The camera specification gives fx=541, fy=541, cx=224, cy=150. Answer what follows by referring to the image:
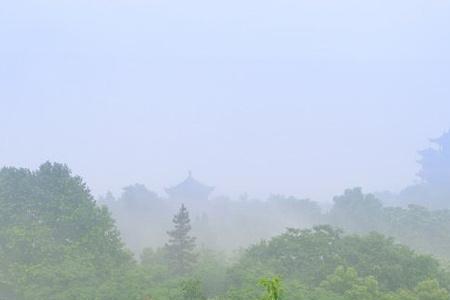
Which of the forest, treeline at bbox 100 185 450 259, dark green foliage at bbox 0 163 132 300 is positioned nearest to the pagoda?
treeline at bbox 100 185 450 259

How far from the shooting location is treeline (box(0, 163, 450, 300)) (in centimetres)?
2912

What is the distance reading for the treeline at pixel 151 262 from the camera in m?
29.1

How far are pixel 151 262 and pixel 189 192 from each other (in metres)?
66.0

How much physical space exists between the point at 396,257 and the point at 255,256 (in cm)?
905

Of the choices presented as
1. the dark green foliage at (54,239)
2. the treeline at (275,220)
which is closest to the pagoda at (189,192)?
the treeline at (275,220)

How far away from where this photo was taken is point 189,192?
349 feet

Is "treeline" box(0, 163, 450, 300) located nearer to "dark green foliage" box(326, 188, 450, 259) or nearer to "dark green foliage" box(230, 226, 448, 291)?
"dark green foliage" box(230, 226, 448, 291)

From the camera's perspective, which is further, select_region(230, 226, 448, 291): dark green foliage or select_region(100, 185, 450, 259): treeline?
select_region(100, 185, 450, 259): treeline

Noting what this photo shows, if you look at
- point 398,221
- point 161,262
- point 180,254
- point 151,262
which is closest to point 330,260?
point 180,254

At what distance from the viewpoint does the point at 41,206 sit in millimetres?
38625

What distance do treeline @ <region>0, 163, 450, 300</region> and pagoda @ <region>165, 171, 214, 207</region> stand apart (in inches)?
2334

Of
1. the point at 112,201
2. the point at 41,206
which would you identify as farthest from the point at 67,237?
the point at 112,201

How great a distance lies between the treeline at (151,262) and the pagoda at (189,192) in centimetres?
5928

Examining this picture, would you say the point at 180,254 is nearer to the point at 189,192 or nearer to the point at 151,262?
the point at 151,262
